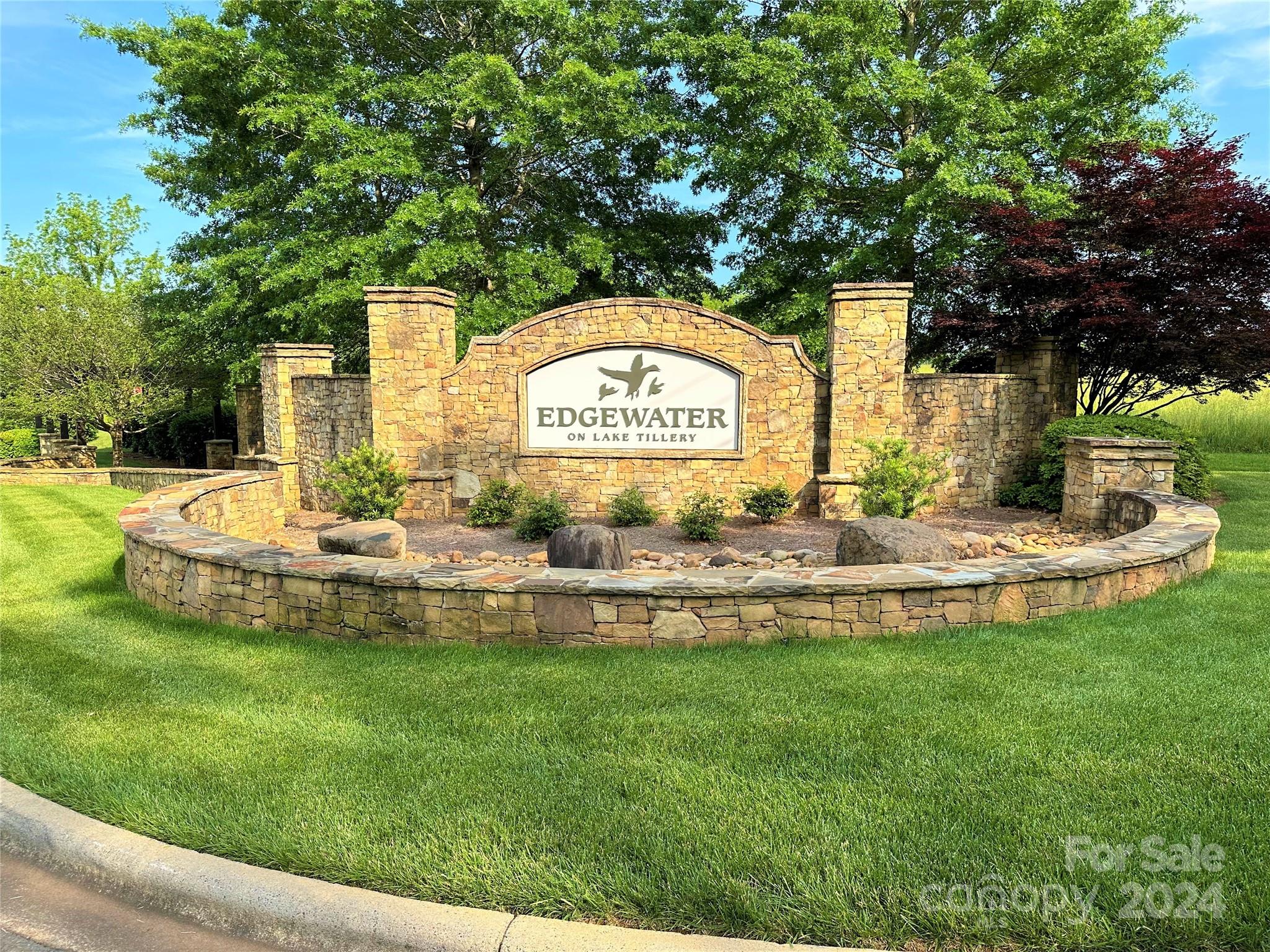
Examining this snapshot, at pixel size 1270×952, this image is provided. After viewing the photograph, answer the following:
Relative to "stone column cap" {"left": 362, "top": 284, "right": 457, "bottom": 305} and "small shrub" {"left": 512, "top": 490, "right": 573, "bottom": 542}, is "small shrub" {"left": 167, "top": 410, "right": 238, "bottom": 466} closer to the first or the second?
"stone column cap" {"left": 362, "top": 284, "right": 457, "bottom": 305}

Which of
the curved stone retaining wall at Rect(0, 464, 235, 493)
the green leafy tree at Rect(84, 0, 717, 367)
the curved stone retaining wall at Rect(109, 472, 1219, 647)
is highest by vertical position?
the green leafy tree at Rect(84, 0, 717, 367)

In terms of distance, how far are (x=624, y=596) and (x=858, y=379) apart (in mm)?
7043

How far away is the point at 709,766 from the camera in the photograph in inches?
131

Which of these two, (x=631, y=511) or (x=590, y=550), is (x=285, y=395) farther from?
(x=590, y=550)

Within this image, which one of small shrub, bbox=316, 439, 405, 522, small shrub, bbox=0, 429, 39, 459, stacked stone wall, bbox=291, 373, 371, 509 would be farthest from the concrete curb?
small shrub, bbox=0, 429, 39, 459

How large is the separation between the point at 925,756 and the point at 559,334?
8568mm

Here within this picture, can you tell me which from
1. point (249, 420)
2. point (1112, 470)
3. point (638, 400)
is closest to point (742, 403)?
point (638, 400)

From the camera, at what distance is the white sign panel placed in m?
10.8

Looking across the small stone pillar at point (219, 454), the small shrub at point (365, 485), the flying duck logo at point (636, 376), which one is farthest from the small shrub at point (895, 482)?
the small stone pillar at point (219, 454)

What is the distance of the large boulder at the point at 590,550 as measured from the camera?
645 cm

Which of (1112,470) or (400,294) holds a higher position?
(400,294)

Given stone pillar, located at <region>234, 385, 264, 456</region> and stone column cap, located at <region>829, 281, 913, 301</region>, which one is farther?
stone pillar, located at <region>234, 385, 264, 456</region>

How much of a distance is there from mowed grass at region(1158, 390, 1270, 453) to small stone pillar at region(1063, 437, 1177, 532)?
34.8 ft

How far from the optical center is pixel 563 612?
16.1 ft
